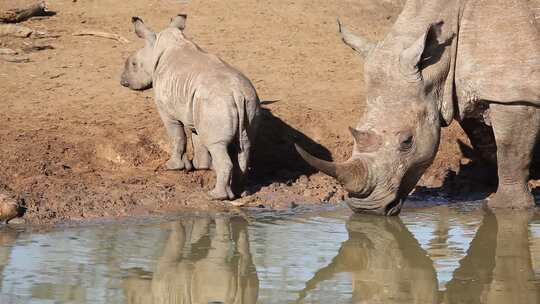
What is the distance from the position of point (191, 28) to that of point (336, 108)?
3758 mm

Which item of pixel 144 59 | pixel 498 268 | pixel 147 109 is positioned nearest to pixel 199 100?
pixel 144 59

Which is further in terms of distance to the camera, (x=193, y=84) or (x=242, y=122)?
(x=193, y=84)

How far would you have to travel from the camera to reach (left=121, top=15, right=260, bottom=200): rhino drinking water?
9664 millimetres

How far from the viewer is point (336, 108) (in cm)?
1227

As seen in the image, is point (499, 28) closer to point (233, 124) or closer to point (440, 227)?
point (440, 227)

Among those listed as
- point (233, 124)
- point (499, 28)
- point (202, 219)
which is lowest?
point (202, 219)

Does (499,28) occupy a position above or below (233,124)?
above

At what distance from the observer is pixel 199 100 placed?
9875 mm

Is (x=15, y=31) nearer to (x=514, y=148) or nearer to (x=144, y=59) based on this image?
(x=144, y=59)

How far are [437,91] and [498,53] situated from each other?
22.9 inches

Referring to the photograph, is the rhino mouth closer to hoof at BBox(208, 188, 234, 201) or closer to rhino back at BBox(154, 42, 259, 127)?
hoof at BBox(208, 188, 234, 201)

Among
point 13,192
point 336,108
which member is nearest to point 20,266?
point 13,192

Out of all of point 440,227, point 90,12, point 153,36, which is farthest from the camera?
point 90,12

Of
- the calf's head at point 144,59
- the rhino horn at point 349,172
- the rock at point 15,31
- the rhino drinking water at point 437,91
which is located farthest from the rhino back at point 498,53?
the rock at point 15,31
